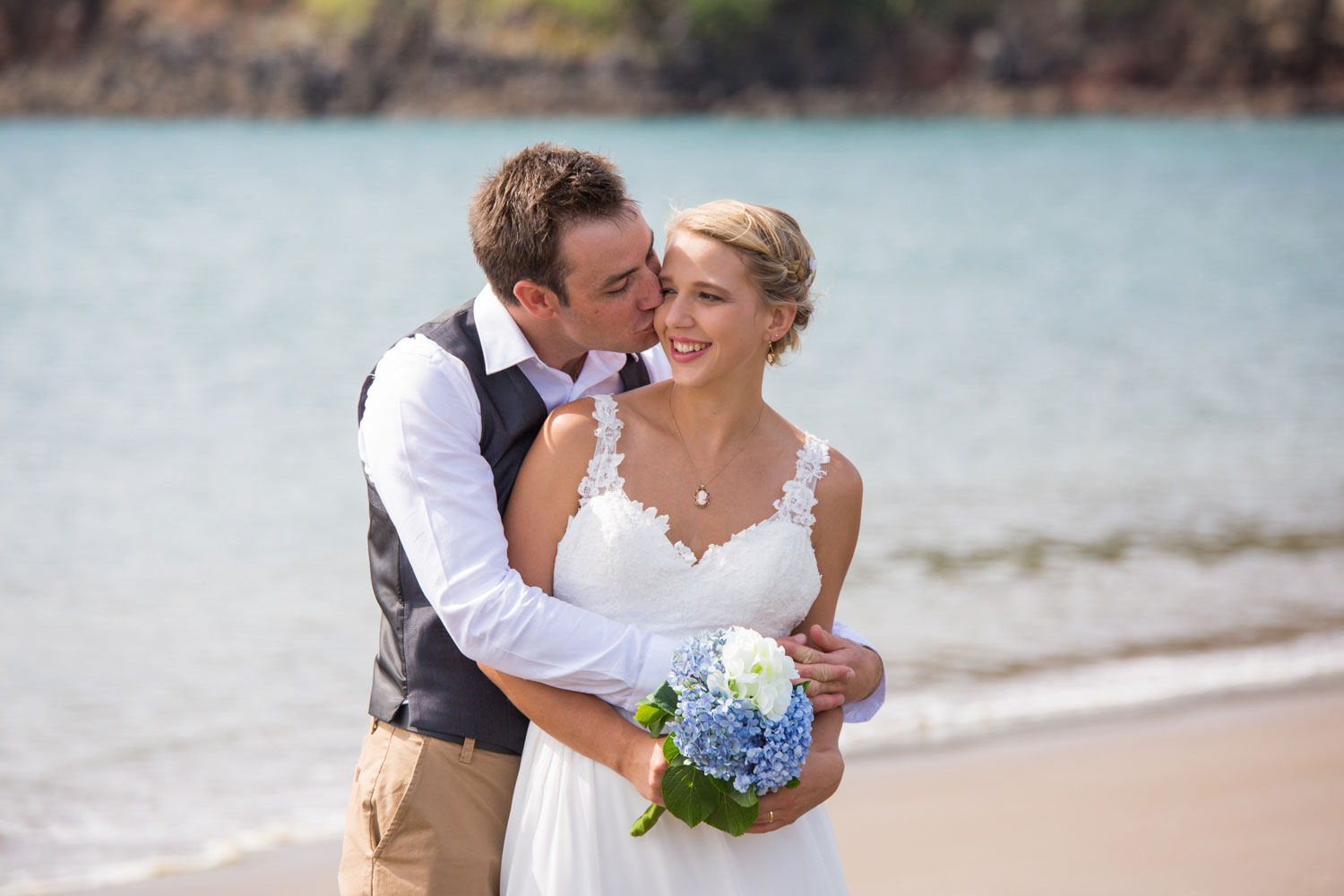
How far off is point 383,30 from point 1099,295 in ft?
165

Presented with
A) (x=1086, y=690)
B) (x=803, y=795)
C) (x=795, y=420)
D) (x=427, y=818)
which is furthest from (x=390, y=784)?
(x=795, y=420)

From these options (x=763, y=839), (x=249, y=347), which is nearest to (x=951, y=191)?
(x=249, y=347)

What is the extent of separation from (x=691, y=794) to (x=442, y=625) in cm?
61

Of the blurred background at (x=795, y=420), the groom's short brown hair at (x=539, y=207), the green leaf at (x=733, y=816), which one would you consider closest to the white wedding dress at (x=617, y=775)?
the green leaf at (x=733, y=816)

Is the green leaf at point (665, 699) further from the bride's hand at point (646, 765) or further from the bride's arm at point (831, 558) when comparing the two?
the bride's arm at point (831, 558)

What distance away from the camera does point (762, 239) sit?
2783mm

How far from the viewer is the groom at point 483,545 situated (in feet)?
8.58

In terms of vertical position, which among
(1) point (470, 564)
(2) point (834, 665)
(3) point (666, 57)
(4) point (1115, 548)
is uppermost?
(1) point (470, 564)

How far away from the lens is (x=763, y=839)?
2.79m

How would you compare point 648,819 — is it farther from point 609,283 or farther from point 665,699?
point 609,283

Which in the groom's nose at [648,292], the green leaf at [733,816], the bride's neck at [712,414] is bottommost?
the green leaf at [733,816]

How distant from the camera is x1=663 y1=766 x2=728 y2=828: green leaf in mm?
2512

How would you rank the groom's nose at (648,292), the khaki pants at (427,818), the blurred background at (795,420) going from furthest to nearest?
the blurred background at (795,420) → the groom's nose at (648,292) → the khaki pants at (427,818)

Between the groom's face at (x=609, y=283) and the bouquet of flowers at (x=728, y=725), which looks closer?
the bouquet of flowers at (x=728, y=725)
